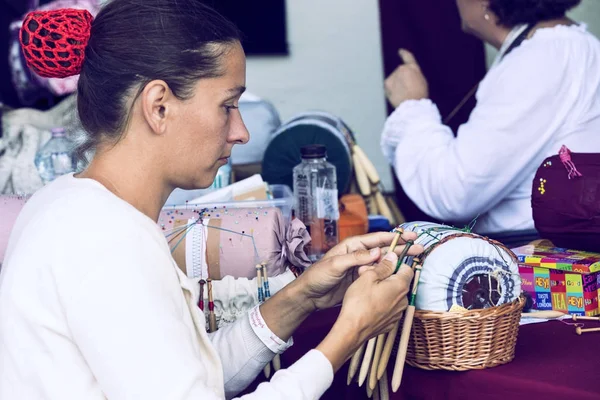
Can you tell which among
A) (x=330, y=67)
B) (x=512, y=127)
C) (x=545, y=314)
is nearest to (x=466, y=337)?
(x=545, y=314)

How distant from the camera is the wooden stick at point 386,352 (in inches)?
66.2

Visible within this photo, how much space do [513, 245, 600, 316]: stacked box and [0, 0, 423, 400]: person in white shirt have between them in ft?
1.51

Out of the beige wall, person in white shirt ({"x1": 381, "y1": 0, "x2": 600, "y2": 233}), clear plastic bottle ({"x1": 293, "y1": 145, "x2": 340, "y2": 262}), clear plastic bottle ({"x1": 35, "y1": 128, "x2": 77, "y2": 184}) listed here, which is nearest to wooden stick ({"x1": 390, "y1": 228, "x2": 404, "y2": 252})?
clear plastic bottle ({"x1": 293, "y1": 145, "x2": 340, "y2": 262})

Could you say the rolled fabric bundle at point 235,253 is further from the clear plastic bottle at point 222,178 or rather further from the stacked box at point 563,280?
the clear plastic bottle at point 222,178

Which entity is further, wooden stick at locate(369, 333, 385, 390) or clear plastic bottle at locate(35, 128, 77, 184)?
clear plastic bottle at locate(35, 128, 77, 184)

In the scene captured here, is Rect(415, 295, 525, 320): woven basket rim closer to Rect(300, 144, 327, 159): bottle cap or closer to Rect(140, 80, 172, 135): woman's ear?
Rect(140, 80, 172, 135): woman's ear

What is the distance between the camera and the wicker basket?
1664mm

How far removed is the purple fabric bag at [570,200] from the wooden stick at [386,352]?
26.8 inches

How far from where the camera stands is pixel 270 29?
15.2 ft

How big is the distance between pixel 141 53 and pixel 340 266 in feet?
2.02

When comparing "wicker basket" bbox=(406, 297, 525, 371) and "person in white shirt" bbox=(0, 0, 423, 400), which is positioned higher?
"person in white shirt" bbox=(0, 0, 423, 400)

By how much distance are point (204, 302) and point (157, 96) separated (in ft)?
2.33

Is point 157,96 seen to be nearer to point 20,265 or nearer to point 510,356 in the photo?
point 20,265

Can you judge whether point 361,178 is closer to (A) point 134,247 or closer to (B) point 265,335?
(B) point 265,335
